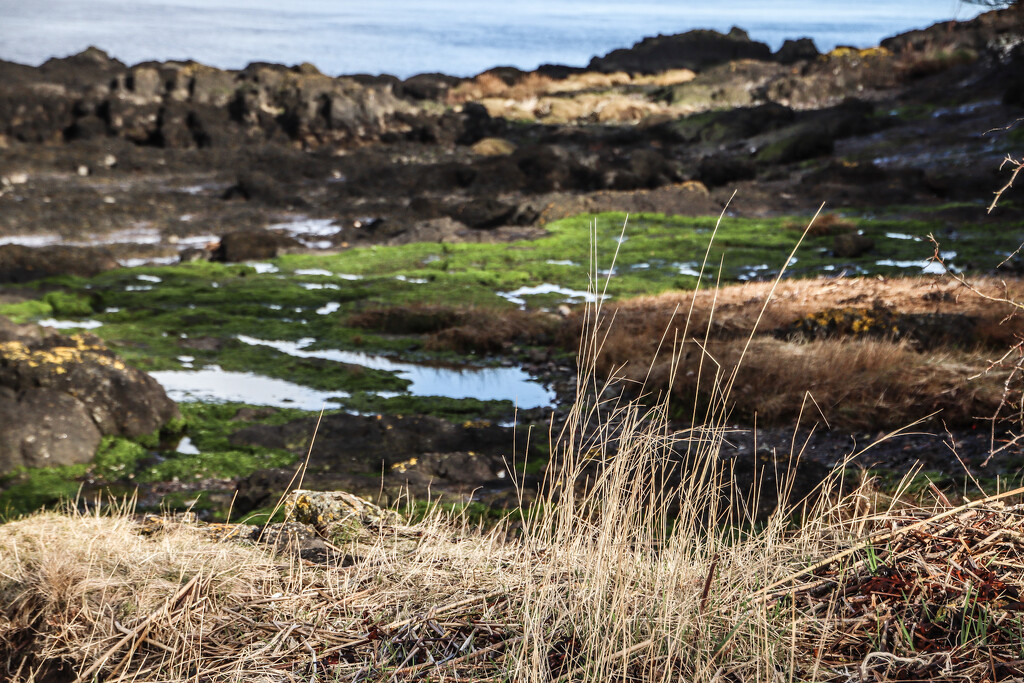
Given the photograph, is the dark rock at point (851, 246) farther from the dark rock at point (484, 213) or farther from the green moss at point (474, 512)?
the green moss at point (474, 512)

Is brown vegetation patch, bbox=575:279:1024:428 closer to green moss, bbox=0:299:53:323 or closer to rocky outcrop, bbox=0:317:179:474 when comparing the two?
rocky outcrop, bbox=0:317:179:474

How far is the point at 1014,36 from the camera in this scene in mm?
28906

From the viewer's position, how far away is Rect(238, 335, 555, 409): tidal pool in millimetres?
10094

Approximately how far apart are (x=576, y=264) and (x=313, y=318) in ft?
19.6

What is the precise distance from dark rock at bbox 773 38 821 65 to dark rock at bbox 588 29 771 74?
2743 millimetres

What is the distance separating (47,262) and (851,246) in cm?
1531

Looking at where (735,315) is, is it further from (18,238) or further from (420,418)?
(18,238)

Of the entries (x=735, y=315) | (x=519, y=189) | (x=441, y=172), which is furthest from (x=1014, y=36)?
(x=735, y=315)

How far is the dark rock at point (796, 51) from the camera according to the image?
5606cm

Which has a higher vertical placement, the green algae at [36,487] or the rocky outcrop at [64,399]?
the rocky outcrop at [64,399]

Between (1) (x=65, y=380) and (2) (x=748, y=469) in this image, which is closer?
(2) (x=748, y=469)

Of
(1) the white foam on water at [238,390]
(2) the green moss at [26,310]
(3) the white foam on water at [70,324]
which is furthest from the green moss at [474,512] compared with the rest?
(2) the green moss at [26,310]

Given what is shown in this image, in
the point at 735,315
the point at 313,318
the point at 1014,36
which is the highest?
the point at 1014,36

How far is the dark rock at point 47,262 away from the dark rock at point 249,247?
2.14 m
